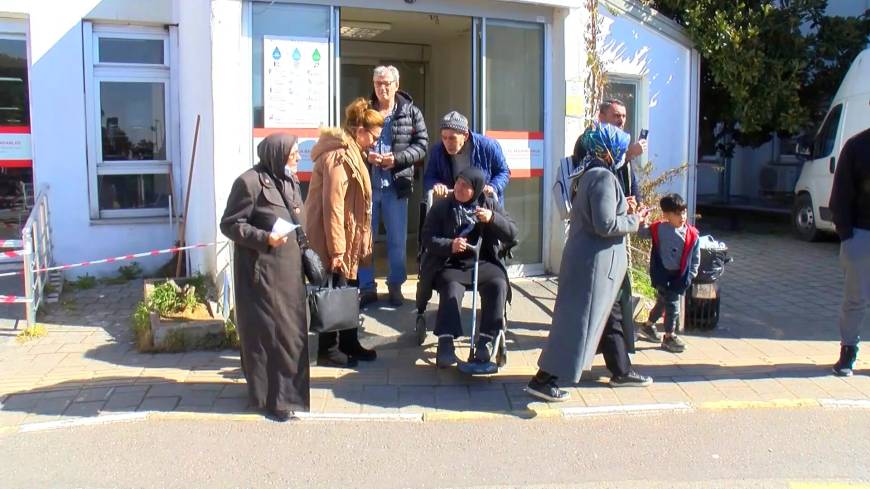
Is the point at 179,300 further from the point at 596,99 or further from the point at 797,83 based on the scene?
the point at 797,83

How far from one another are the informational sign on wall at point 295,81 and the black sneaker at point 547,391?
3230mm

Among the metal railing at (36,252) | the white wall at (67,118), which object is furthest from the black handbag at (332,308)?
the white wall at (67,118)

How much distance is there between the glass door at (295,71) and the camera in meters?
7.14

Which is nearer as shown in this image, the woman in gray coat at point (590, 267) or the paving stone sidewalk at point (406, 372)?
the woman in gray coat at point (590, 267)

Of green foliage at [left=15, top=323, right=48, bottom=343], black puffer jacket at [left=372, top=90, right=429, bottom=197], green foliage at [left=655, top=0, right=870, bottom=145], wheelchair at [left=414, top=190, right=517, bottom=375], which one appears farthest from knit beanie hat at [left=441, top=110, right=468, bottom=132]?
green foliage at [left=655, top=0, right=870, bottom=145]

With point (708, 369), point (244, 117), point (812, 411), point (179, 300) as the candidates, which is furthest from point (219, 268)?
point (812, 411)

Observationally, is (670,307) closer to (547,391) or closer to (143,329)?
→ (547,391)

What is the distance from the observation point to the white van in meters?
11.2

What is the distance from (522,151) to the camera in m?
8.31

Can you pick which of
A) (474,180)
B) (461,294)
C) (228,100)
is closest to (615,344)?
(461,294)

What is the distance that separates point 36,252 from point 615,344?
5278mm

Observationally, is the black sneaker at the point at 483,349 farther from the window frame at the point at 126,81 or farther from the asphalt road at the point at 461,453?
the window frame at the point at 126,81

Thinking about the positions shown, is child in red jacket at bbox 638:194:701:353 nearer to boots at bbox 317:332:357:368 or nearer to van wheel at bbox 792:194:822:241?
boots at bbox 317:332:357:368

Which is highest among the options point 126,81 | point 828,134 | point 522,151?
point 126,81
